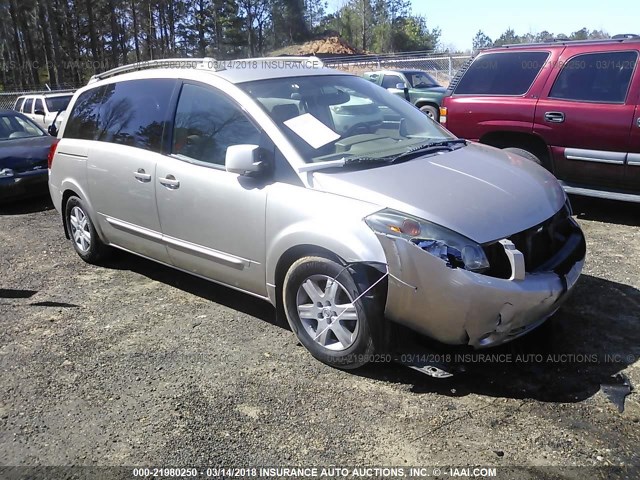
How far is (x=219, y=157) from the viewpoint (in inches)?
156

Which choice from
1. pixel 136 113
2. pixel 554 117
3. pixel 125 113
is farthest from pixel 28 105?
pixel 554 117

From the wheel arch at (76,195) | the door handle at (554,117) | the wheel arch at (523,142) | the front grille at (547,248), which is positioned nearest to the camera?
the front grille at (547,248)

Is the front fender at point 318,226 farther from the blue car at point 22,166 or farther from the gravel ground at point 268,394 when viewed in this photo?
the blue car at point 22,166

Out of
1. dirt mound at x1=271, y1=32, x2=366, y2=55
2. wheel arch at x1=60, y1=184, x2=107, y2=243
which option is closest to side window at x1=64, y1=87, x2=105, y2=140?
wheel arch at x1=60, y1=184, x2=107, y2=243

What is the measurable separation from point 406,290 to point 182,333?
182cm

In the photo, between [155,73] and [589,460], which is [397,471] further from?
[155,73]

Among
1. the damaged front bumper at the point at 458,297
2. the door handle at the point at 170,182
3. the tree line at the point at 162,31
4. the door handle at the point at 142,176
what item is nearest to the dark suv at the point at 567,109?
the damaged front bumper at the point at 458,297

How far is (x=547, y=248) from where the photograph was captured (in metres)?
3.46

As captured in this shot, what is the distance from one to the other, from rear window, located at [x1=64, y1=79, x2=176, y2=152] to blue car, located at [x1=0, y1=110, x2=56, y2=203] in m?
3.38

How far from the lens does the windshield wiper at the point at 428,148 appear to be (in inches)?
147

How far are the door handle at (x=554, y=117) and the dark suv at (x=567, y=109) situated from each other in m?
0.01

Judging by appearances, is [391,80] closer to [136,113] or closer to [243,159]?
[136,113]

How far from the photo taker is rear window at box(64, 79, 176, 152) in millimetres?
4426

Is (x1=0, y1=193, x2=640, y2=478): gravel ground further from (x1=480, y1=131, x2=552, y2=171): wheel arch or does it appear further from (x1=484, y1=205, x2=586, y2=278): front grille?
(x1=480, y1=131, x2=552, y2=171): wheel arch
